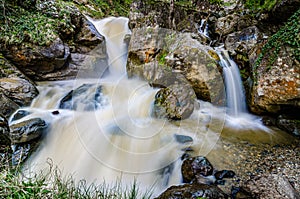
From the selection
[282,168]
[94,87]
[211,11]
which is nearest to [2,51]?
[94,87]

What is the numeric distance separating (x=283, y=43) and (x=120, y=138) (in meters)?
3.97

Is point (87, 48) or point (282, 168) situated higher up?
point (87, 48)

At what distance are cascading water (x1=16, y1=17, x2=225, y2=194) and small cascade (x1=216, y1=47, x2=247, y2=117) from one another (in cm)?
37

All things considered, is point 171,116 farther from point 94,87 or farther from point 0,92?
point 0,92

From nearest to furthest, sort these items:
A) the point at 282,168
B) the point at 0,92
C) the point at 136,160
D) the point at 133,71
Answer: the point at 282,168 < the point at 136,160 < the point at 0,92 < the point at 133,71

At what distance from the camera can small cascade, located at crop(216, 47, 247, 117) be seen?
17.0 ft

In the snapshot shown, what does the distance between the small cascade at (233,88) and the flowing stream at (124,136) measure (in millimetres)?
35

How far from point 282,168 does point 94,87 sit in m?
4.73

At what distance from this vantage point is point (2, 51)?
548 cm

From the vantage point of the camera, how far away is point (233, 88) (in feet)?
17.7

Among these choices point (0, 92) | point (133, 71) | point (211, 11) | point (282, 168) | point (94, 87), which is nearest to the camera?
point (282, 168)

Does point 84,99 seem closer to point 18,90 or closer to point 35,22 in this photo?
point 18,90

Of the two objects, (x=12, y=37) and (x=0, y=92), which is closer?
(x=0, y=92)

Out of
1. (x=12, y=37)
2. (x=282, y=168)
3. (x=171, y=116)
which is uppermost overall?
(x=12, y=37)
